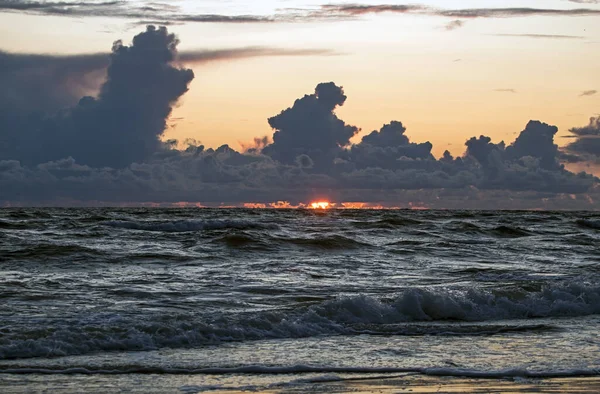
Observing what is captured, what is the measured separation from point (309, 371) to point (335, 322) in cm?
337

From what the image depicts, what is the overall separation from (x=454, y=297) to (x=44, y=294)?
25.6ft

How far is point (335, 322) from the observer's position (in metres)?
12.1

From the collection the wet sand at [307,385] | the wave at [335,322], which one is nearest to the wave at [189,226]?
the wave at [335,322]

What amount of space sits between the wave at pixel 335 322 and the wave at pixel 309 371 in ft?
3.32

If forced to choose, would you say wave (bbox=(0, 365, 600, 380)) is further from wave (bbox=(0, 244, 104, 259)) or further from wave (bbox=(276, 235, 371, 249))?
wave (bbox=(276, 235, 371, 249))

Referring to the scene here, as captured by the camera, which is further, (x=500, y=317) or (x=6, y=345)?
(x=500, y=317)

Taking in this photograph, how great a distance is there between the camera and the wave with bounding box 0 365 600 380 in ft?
28.1

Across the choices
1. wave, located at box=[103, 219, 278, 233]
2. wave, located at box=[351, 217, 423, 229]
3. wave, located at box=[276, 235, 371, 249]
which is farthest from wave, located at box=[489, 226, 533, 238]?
wave, located at box=[276, 235, 371, 249]

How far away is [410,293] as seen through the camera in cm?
1354

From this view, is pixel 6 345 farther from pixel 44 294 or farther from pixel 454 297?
pixel 454 297

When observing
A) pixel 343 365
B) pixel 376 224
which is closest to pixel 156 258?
pixel 343 365

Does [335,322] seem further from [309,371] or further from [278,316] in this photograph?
[309,371]

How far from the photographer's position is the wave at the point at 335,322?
1004 cm

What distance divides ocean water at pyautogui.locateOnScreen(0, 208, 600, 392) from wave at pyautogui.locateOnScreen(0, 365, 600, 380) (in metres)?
0.02
